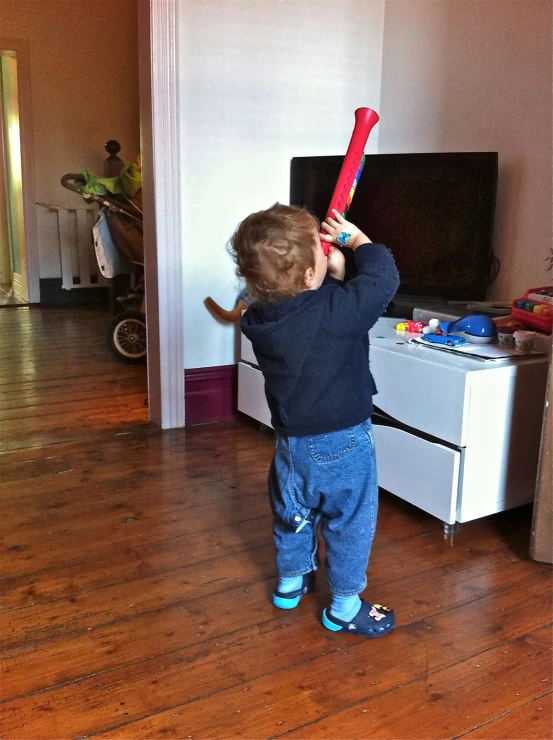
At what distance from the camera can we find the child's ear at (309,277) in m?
1.24

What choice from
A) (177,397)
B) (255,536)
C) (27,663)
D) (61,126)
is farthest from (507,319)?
(61,126)

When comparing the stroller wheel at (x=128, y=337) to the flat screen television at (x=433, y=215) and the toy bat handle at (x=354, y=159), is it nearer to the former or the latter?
the flat screen television at (x=433, y=215)

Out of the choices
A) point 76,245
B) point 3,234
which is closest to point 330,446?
point 76,245

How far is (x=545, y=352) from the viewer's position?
1824mm

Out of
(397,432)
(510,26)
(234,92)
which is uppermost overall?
(510,26)

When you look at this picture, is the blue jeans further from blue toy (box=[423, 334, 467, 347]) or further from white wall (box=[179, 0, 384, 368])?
white wall (box=[179, 0, 384, 368])

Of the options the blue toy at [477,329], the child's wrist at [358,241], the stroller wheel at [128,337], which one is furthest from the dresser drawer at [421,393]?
the stroller wheel at [128,337]

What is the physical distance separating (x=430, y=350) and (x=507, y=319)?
0.28 m

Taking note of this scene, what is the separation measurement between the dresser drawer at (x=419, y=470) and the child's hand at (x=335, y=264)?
0.61 meters

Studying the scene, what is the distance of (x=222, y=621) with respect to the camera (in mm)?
1451

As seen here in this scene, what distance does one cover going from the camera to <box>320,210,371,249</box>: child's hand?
1289 millimetres

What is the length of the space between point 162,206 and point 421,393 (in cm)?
118

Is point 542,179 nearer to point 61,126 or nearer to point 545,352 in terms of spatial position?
point 545,352

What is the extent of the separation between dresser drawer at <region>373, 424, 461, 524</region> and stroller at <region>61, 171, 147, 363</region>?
1992mm
